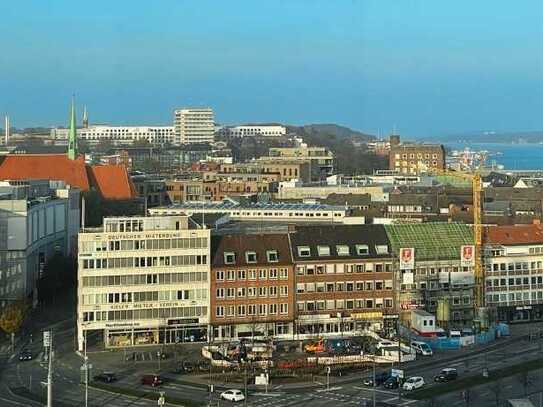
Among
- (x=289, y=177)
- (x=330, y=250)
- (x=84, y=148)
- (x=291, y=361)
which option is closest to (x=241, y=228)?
(x=330, y=250)

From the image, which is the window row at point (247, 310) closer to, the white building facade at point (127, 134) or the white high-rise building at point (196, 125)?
the white high-rise building at point (196, 125)

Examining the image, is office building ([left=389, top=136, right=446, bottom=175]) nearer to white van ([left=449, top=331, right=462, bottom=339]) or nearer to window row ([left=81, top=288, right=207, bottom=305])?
white van ([left=449, top=331, right=462, bottom=339])

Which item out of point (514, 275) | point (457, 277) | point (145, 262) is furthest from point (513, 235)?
point (145, 262)

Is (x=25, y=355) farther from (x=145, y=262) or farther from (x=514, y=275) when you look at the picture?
Answer: (x=514, y=275)

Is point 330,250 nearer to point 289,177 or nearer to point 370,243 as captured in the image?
point 370,243

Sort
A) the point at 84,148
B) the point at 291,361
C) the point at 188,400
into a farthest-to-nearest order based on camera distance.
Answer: the point at 84,148 → the point at 291,361 → the point at 188,400

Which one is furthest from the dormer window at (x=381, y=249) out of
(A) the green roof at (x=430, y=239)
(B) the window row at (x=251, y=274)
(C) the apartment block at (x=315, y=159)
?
(C) the apartment block at (x=315, y=159)

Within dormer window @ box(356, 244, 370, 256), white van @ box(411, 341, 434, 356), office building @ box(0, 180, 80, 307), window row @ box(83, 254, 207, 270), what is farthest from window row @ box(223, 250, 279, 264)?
office building @ box(0, 180, 80, 307)
